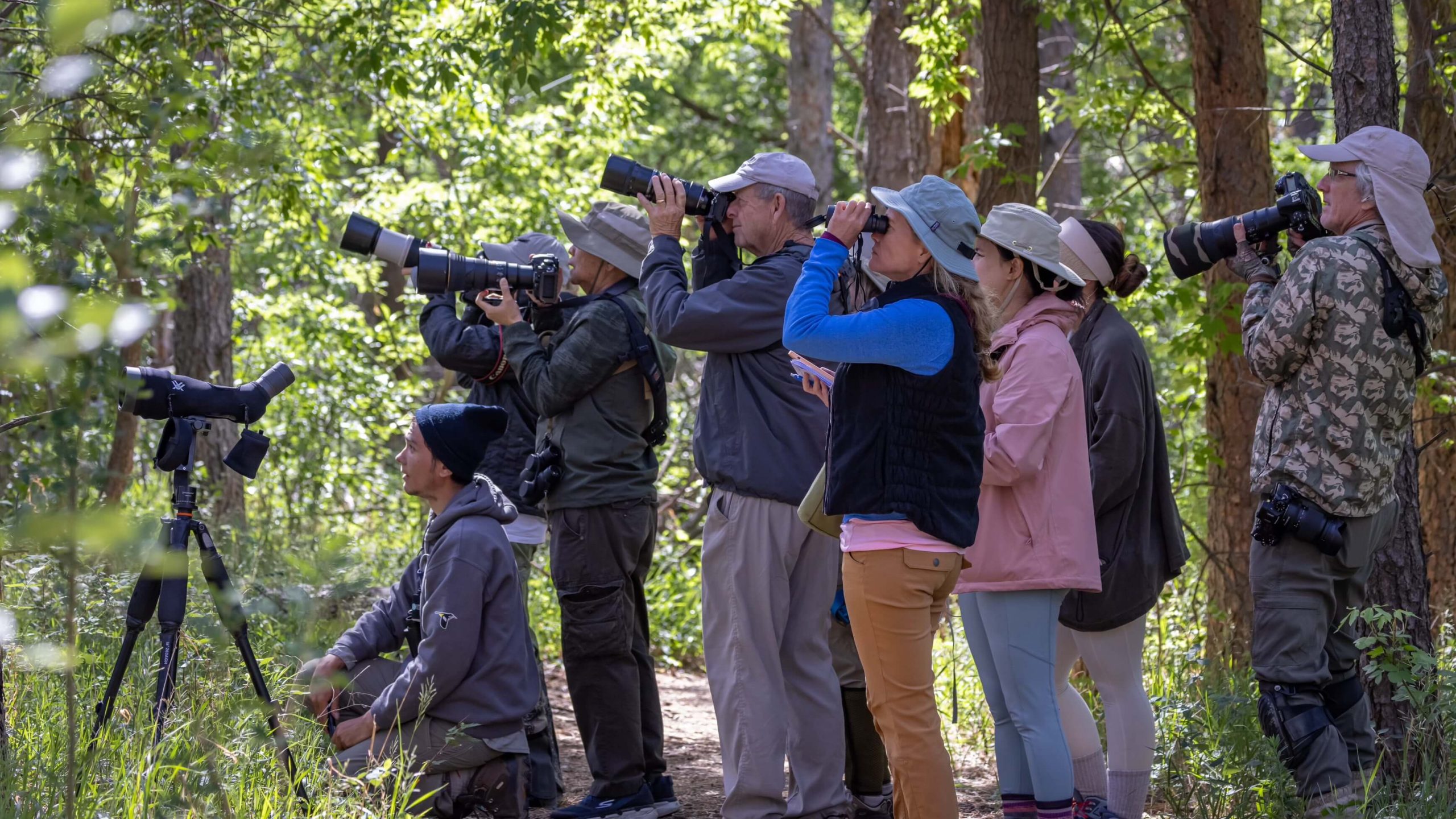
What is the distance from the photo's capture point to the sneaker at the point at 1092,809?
3.72 metres

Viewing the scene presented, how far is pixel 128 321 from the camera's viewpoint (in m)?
1.83

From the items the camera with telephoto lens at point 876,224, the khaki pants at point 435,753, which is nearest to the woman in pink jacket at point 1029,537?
the camera with telephoto lens at point 876,224

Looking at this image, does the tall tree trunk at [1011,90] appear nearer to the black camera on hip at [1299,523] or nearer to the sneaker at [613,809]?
the black camera on hip at [1299,523]

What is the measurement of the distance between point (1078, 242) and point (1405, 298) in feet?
2.93

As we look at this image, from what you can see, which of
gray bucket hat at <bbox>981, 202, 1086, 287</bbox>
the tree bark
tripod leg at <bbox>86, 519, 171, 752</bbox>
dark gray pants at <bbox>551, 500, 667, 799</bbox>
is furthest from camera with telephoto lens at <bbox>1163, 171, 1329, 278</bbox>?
tripod leg at <bbox>86, 519, 171, 752</bbox>

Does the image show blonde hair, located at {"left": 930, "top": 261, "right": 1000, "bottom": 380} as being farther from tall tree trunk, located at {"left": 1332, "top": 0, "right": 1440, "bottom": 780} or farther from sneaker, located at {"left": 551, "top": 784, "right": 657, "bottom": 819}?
Result: sneaker, located at {"left": 551, "top": 784, "right": 657, "bottom": 819}

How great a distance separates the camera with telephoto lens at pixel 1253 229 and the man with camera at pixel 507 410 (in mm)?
2075

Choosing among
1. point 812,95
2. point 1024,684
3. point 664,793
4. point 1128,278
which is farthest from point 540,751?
point 812,95

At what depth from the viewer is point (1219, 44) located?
5840mm

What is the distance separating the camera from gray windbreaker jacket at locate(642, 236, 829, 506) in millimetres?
3969

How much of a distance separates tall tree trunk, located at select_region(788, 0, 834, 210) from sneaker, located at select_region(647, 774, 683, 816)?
27.4ft

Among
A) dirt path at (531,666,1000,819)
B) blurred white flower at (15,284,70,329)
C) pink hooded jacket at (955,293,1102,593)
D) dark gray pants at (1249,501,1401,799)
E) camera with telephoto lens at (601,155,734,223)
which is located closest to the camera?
blurred white flower at (15,284,70,329)

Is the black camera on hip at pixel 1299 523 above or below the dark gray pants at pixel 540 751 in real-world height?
above

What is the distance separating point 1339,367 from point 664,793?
250 cm
